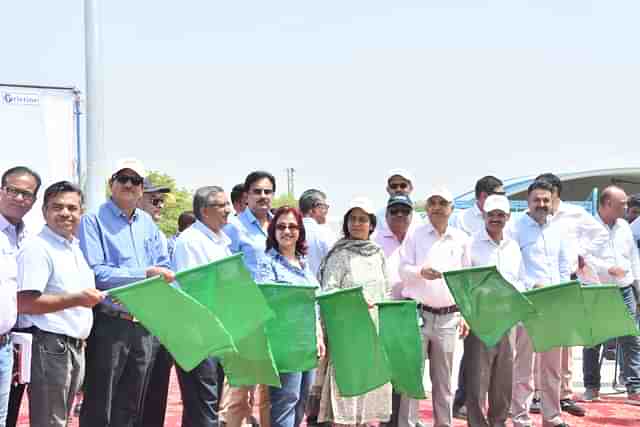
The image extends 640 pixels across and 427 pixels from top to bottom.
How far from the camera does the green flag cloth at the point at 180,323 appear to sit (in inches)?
199

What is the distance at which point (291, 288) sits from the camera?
573 cm

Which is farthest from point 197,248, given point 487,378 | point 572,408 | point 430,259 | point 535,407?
point 572,408

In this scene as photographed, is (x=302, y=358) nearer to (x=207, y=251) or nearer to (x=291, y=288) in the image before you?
(x=291, y=288)

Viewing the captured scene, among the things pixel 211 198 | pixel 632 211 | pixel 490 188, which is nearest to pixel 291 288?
pixel 211 198

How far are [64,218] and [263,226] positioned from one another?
198 cm

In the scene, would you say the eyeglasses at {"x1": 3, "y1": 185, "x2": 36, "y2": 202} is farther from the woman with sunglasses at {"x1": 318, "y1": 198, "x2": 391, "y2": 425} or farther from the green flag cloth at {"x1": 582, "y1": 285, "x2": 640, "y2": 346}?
the green flag cloth at {"x1": 582, "y1": 285, "x2": 640, "y2": 346}

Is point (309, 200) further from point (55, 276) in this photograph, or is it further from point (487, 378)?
point (55, 276)

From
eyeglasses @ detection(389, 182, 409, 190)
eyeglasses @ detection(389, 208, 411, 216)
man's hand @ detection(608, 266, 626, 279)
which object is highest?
eyeglasses @ detection(389, 182, 409, 190)

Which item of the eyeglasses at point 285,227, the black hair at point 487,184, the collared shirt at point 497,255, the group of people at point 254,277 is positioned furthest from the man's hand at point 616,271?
the eyeglasses at point 285,227

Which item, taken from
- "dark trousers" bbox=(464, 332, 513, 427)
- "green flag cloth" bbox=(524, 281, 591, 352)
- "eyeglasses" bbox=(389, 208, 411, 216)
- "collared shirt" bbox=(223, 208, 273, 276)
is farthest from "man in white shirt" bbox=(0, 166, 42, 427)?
"green flag cloth" bbox=(524, 281, 591, 352)

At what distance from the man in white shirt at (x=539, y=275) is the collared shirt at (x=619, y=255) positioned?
1173 mm

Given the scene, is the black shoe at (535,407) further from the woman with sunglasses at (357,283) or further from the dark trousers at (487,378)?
the woman with sunglasses at (357,283)

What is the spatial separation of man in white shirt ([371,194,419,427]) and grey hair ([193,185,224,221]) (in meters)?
1.37

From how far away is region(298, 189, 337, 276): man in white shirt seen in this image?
7590mm
